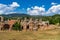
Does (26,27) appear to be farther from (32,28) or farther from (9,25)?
(9,25)

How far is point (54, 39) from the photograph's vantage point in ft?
85.2

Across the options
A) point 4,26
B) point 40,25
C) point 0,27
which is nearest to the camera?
point 0,27

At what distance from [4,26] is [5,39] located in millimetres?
30968

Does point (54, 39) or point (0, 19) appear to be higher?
point (0, 19)

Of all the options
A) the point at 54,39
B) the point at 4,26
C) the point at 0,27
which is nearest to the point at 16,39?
the point at 54,39

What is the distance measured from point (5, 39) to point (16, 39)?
1593 mm

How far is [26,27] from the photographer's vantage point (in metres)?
55.7

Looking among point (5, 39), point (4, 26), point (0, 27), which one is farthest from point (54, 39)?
point (4, 26)

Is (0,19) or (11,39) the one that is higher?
(0,19)

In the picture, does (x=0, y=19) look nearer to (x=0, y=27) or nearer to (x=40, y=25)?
(x=0, y=27)

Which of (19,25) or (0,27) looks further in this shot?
(19,25)

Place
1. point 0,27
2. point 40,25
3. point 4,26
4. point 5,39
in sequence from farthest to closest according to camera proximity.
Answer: point 40,25, point 4,26, point 0,27, point 5,39

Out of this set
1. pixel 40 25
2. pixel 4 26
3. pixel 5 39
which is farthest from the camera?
pixel 40 25

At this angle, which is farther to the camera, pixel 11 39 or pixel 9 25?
pixel 9 25
